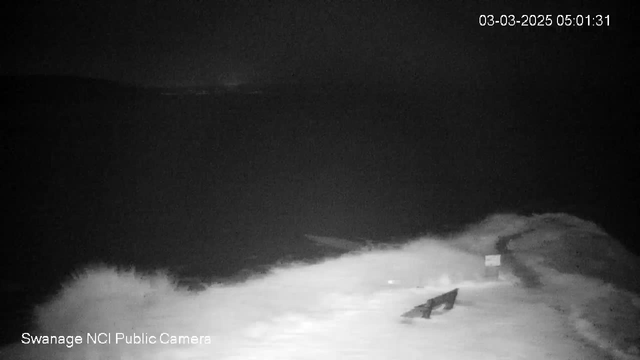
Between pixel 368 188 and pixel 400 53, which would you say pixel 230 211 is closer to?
pixel 368 188

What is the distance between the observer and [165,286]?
172 cm

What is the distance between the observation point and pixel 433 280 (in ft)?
5.77

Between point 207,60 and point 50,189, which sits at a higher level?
point 207,60

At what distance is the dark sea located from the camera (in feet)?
5.67

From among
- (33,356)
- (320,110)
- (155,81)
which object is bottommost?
(33,356)

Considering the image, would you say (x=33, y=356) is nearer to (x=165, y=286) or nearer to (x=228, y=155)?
(x=165, y=286)

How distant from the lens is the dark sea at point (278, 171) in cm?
173

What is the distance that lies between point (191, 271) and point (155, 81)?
0.65 metres

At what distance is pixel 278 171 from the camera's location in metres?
1.77

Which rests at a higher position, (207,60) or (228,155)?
(207,60)

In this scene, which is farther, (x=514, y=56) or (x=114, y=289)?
(x=514, y=56)

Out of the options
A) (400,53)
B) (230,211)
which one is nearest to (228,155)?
(230,211)

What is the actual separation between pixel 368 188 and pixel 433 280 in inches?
14.9

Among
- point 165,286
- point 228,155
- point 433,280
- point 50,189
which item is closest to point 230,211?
point 228,155
